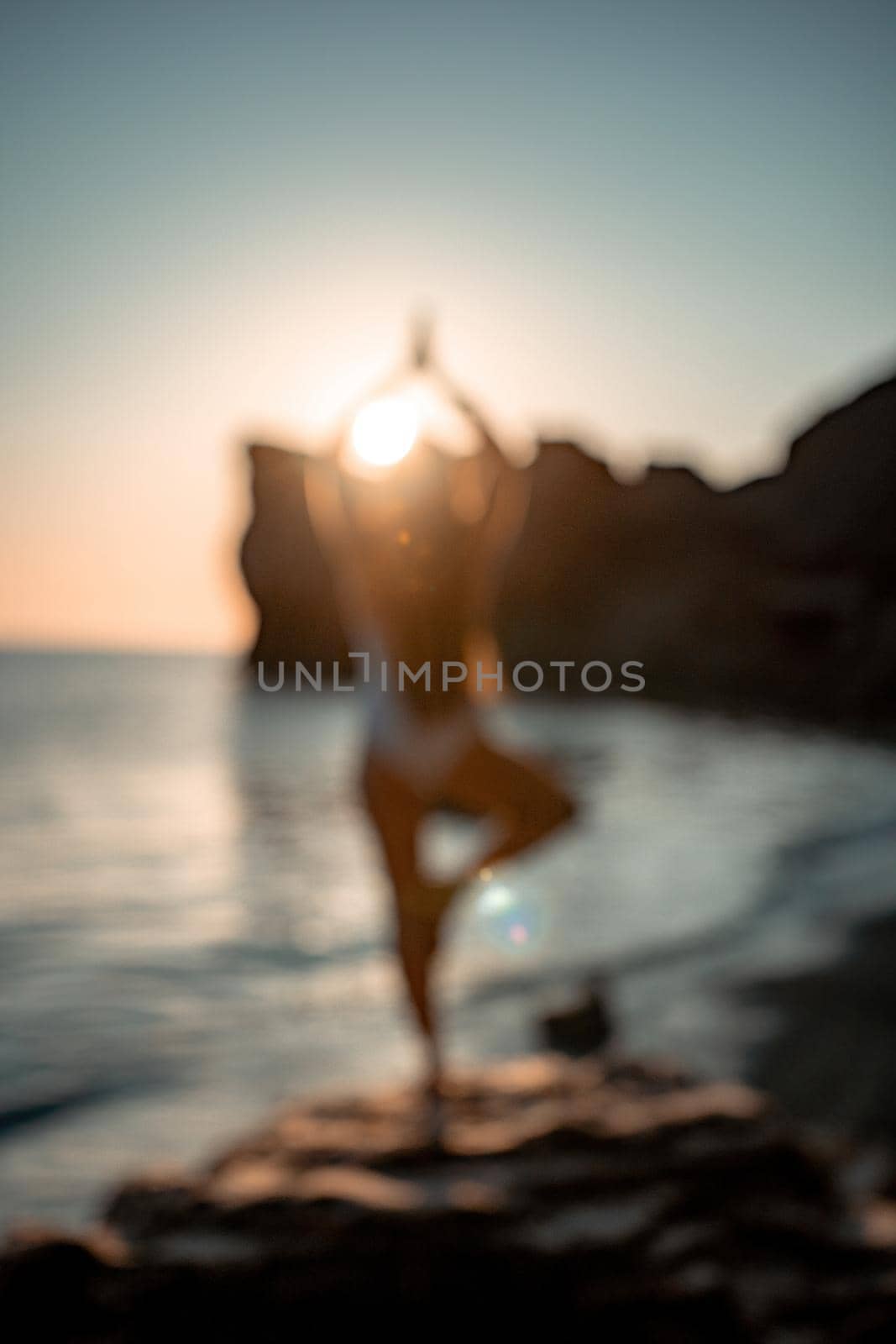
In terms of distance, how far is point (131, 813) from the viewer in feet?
85.4

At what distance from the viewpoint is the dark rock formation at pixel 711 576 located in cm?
4438

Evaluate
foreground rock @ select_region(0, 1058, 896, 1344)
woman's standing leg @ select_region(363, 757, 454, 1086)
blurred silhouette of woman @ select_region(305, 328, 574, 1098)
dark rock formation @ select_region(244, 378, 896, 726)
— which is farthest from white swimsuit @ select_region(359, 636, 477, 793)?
dark rock formation @ select_region(244, 378, 896, 726)

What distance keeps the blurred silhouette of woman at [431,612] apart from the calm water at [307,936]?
0.39 m

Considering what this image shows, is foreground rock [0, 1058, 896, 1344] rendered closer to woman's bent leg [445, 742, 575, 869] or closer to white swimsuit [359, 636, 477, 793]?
woman's bent leg [445, 742, 575, 869]

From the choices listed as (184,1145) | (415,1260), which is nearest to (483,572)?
(415,1260)

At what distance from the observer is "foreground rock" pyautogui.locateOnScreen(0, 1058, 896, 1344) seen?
2785 mm

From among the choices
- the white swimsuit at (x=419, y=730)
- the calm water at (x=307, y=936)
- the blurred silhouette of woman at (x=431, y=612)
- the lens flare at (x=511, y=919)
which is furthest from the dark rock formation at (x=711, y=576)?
the white swimsuit at (x=419, y=730)

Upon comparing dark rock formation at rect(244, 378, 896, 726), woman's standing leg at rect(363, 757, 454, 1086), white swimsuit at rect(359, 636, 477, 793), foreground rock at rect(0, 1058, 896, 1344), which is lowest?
foreground rock at rect(0, 1058, 896, 1344)

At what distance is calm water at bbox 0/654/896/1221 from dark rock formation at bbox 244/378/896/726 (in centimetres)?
1230

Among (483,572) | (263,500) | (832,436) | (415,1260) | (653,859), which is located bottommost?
(653,859)

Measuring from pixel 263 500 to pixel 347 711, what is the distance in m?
20.4

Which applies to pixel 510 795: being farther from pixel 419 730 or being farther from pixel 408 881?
pixel 408 881

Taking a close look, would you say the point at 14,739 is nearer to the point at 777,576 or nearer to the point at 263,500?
the point at 263,500

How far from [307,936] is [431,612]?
1078 cm
